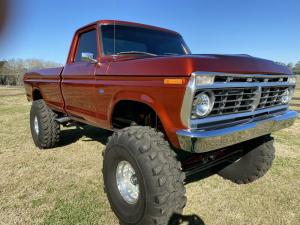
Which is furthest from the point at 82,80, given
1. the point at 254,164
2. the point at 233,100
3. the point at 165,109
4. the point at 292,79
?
the point at 292,79

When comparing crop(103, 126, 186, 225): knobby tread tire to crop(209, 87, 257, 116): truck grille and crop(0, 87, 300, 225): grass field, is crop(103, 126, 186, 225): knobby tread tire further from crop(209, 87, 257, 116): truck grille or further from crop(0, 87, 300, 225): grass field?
crop(0, 87, 300, 225): grass field

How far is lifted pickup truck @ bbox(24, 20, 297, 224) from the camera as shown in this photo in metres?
2.45

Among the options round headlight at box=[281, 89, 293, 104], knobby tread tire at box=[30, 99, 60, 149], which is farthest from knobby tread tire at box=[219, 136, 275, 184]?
knobby tread tire at box=[30, 99, 60, 149]

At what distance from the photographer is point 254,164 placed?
3805 mm

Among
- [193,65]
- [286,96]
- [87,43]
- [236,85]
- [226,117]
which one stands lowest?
[226,117]

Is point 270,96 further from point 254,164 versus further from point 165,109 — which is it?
point 165,109

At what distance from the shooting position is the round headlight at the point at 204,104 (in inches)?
96.3

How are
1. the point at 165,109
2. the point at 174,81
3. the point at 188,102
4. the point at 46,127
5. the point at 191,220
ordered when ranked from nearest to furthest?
1. the point at 188,102
2. the point at 174,81
3. the point at 165,109
4. the point at 191,220
5. the point at 46,127

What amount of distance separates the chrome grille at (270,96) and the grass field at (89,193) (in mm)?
1157

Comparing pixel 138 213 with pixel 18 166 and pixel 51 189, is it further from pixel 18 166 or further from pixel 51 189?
pixel 18 166

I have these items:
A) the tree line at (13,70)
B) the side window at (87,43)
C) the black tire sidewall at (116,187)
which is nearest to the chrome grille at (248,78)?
the black tire sidewall at (116,187)

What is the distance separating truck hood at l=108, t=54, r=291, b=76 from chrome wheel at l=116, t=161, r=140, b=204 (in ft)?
3.34

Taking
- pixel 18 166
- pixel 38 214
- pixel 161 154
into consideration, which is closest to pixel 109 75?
pixel 161 154

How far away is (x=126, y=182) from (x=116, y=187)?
122 millimetres
